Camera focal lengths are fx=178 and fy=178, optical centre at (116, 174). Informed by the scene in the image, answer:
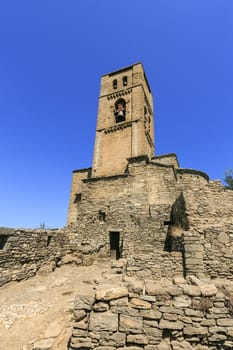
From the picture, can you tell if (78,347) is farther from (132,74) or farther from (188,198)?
(132,74)

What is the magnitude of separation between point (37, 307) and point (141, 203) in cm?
791

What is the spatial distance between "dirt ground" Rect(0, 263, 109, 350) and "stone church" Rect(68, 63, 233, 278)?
8.64ft

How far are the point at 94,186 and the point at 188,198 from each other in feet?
23.6

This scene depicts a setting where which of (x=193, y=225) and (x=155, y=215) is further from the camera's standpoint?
(x=155, y=215)

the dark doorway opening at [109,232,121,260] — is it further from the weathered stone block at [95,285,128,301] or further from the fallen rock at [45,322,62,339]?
the weathered stone block at [95,285,128,301]

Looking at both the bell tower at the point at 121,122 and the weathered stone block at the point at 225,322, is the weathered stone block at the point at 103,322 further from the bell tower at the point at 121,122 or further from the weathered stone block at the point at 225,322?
the bell tower at the point at 121,122

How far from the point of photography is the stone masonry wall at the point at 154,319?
302 cm

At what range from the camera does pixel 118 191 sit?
1246cm

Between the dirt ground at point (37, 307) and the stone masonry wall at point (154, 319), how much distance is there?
A: 83 cm

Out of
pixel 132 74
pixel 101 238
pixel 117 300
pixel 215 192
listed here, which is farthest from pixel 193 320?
pixel 132 74

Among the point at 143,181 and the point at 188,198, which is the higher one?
the point at 143,181

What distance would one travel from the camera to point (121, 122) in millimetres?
17734

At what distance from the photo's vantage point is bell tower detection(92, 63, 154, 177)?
16.3 meters

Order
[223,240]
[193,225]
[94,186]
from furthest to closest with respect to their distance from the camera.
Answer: [94,186] → [193,225] → [223,240]
